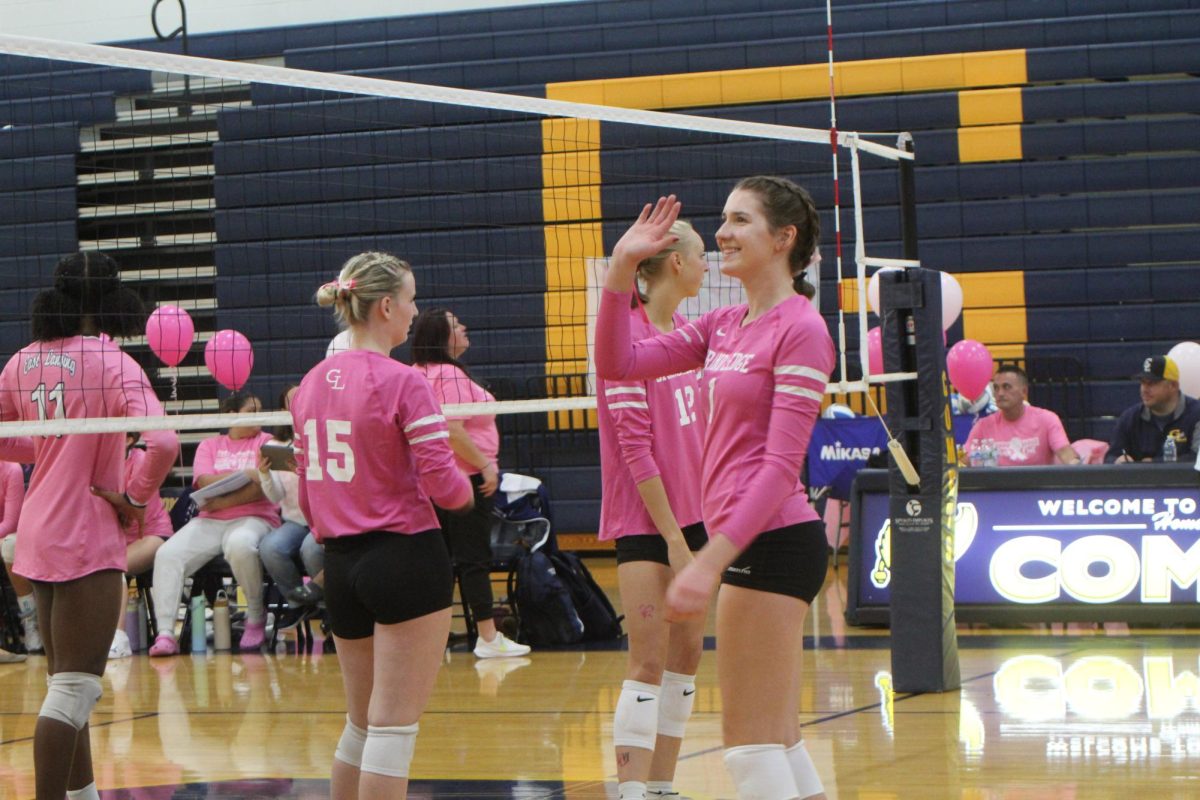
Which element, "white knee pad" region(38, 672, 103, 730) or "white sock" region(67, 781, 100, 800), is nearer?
"white knee pad" region(38, 672, 103, 730)

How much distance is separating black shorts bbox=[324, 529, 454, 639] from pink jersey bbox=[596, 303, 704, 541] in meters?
0.63

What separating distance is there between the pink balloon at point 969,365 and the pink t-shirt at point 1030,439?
3.33 ft

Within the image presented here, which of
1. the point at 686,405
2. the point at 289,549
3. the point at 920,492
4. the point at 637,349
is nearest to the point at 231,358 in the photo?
the point at 289,549

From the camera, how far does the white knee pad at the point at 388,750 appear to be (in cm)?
322

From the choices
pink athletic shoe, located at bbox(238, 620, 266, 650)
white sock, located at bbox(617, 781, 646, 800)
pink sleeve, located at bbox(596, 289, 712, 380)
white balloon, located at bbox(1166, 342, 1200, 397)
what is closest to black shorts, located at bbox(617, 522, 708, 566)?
white sock, located at bbox(617, 781, 646, 800)

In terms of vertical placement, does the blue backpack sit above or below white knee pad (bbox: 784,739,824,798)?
below

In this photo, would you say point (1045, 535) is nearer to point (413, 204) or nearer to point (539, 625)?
point (539, 625)

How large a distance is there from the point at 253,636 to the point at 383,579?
5458mm

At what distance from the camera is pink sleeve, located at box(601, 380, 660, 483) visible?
379cm

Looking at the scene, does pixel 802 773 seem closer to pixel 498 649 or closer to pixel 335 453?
pixel 335 453

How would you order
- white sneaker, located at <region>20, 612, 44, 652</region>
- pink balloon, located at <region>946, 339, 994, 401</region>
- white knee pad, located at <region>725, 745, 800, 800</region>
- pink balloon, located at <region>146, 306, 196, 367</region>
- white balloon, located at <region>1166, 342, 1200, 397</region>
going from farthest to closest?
pink balloon, located at <region>946, 339, 994, 401</region> → white balloon, located at <region>1166, 342, 1200, 397</region> → pink balloon, located at <region>146, 306, 196, 367</region> → white sneaker, located at <region>20, 612, 44, 652</region> → white knee pad, located at <region>725, 745, 800, 800</region>

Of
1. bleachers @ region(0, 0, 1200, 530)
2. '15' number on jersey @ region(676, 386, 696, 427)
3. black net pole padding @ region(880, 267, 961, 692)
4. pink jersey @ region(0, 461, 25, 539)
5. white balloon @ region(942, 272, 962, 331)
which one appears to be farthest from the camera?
bleachers @ region(0, 0, 1200, 530)

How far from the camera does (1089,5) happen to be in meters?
12.2

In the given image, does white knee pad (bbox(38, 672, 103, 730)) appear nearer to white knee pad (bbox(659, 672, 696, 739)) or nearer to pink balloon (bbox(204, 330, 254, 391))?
white knee pad (bbox(659, 672, 696, 739))
